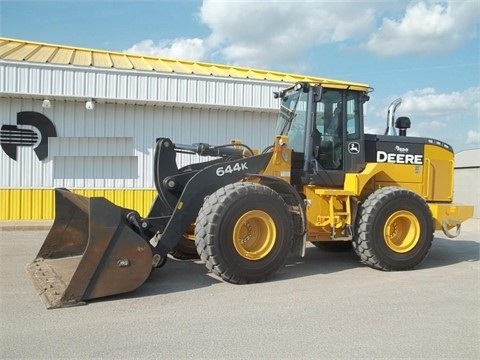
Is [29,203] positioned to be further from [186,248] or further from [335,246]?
[335,246]

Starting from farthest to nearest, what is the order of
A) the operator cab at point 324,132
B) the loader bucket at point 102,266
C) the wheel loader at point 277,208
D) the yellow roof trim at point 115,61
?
the yellow roof trim at point 115,61
the operator cab at point 324,132
the wheel loader at point 277,208
the loader bucket at point 102,266

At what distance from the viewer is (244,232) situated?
21.3 feet

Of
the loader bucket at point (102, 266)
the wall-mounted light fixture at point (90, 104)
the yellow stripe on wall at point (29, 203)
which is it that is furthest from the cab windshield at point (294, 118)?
the wall-mounted light fixture at point (90, 104)

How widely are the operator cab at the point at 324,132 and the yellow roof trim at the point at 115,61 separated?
5799 millimetres

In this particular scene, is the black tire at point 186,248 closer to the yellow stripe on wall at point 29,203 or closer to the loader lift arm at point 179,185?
the loader lift arm at point 179,185

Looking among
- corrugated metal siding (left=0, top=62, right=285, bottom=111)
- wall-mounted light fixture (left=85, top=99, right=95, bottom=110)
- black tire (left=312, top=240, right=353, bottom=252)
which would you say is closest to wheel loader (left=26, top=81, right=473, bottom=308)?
black tire (left=312, top=240, right=353, bottom=252)

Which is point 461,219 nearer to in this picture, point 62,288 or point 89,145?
point 62,288

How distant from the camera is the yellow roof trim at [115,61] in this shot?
13.3 meters

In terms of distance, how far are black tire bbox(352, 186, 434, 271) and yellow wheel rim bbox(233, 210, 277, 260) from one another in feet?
5.42

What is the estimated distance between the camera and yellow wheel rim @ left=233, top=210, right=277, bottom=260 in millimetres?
6363

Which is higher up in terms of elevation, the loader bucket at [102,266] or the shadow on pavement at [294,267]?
the loader bucket at [102,266]

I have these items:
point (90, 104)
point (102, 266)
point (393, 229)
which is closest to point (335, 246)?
point (393, 229)

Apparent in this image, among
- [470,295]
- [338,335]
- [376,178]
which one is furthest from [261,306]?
[376,178]

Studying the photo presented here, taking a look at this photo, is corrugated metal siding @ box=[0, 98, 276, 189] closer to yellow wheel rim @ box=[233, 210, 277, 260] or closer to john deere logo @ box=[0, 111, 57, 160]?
john deere logo @ box=[0, 111, 57, 160]
